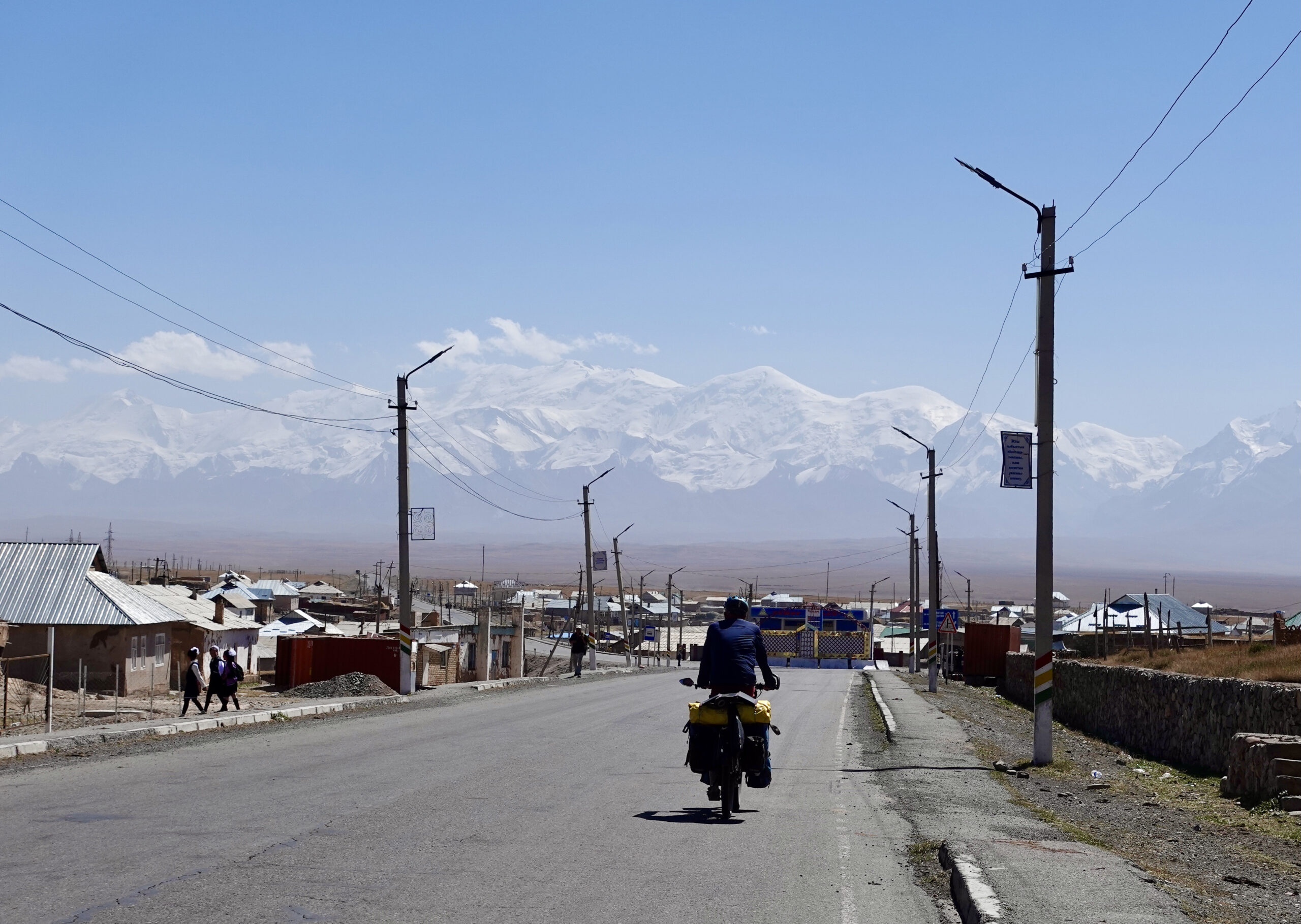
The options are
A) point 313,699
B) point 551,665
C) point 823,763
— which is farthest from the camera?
point 551,665

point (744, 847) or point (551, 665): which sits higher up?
point (744, 847)

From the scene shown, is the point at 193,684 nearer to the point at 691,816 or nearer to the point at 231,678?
the point at 231,678

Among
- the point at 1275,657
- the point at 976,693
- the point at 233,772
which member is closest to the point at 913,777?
the point at 233,772

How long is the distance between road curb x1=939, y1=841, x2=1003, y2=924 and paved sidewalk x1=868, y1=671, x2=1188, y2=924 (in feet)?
0.04

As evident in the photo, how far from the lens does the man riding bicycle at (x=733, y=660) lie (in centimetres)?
1213

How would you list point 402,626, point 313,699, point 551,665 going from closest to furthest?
point 313,699 < point 402,626 < point 551,665

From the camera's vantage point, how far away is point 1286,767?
45.0 ft

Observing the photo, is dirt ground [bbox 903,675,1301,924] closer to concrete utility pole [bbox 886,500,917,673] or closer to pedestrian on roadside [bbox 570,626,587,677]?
pedestrian on roadside [bbox 570,626,587,677]

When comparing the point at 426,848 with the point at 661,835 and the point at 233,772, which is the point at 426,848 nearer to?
the point at 661,835

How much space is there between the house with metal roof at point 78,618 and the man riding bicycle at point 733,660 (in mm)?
35276

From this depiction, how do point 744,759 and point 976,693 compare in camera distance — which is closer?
point 744,759

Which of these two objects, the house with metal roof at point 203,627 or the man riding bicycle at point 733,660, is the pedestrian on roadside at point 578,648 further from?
the man riding bicycle at point 733,660

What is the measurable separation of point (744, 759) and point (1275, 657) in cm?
1469

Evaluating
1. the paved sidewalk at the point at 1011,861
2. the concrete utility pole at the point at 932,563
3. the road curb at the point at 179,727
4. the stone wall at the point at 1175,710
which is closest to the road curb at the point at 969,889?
the paved sidewalk at the point at 1011,861
